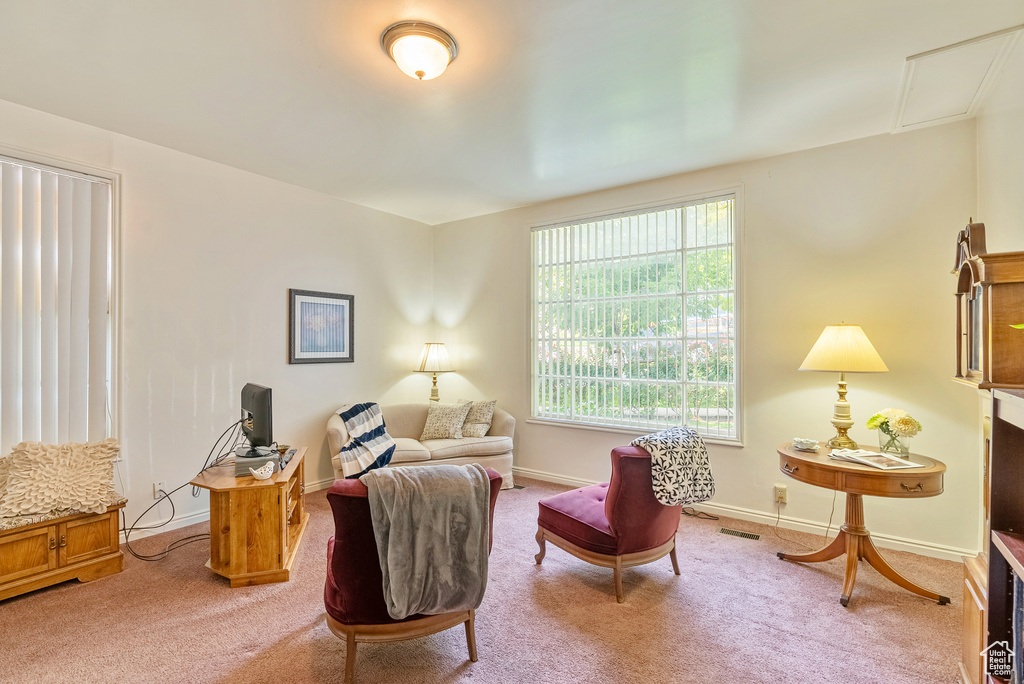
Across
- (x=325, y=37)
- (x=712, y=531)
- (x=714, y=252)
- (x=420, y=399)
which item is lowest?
(x=712, y=531)

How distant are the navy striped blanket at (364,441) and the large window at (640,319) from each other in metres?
1.52

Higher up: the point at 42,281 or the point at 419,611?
the point at 42,281

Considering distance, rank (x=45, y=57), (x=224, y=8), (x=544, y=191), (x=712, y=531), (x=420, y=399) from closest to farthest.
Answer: (x=224, y=8) < (x=45, y=57) < (x=712, y=531) < (x=544, y=191) < (x=420, y=399)

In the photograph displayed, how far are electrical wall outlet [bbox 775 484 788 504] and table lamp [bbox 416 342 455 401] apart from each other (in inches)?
127

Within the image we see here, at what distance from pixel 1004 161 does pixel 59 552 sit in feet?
17.6

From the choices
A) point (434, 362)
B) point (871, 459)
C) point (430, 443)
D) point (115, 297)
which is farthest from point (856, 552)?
point (115, 297)

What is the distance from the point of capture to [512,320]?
4.93 m

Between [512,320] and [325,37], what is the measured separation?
10.4 ft

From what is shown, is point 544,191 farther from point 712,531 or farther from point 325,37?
point 712,531

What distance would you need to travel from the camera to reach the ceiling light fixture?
2045 mm

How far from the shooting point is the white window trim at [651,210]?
362cm

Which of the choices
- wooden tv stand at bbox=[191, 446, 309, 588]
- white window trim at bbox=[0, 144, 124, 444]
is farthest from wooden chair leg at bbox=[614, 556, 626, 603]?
white window trim at bbox=[0, 144, 124, 444]

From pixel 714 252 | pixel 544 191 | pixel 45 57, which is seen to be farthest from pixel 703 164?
pixel 45 57

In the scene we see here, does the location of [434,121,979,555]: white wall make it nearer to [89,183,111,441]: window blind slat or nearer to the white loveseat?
the white loveseat
